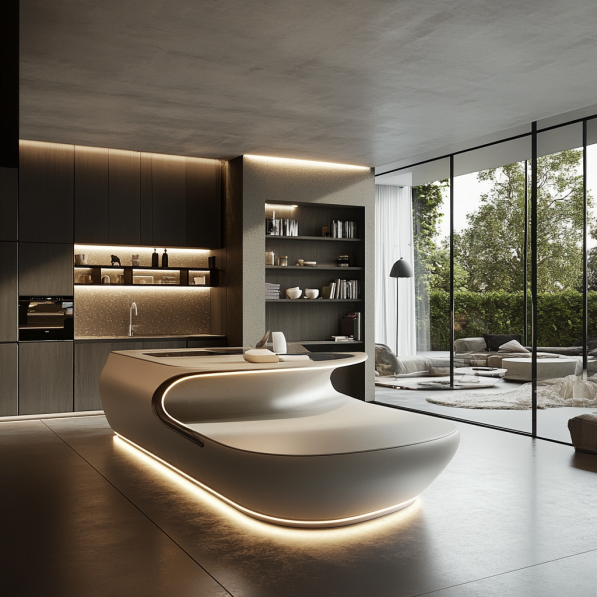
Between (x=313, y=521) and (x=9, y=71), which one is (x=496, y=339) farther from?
(x=9, y=71)

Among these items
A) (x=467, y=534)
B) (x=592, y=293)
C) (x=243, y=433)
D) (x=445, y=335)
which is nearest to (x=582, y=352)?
(x=592, y=293)

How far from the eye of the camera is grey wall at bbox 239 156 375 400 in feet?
24.9

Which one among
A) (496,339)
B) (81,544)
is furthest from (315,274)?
(81,544)

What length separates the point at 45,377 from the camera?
7059 mm

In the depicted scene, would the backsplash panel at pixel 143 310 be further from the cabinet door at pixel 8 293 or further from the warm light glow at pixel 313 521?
the warm light glow at pixel 313 521

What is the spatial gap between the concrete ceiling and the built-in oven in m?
1.74

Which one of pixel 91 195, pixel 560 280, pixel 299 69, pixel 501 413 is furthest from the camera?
pixel 91 195

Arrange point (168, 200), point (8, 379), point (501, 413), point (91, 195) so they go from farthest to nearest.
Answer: point (168, 200), point (91, 195), point (8, 379), point (501, 413)

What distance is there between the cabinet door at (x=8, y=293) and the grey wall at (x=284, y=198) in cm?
245

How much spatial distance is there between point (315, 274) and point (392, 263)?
100cm

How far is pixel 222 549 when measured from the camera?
325 cm

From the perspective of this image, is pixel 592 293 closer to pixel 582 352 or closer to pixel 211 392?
pixel 582 352

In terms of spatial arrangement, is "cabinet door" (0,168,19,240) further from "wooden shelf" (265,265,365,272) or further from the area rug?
the area rug

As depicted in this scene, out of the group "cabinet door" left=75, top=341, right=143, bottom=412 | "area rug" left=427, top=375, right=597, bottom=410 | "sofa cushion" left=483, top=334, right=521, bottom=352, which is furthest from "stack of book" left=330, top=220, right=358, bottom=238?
"cabinet door" left=75, top=341, right=143, bottom=412
